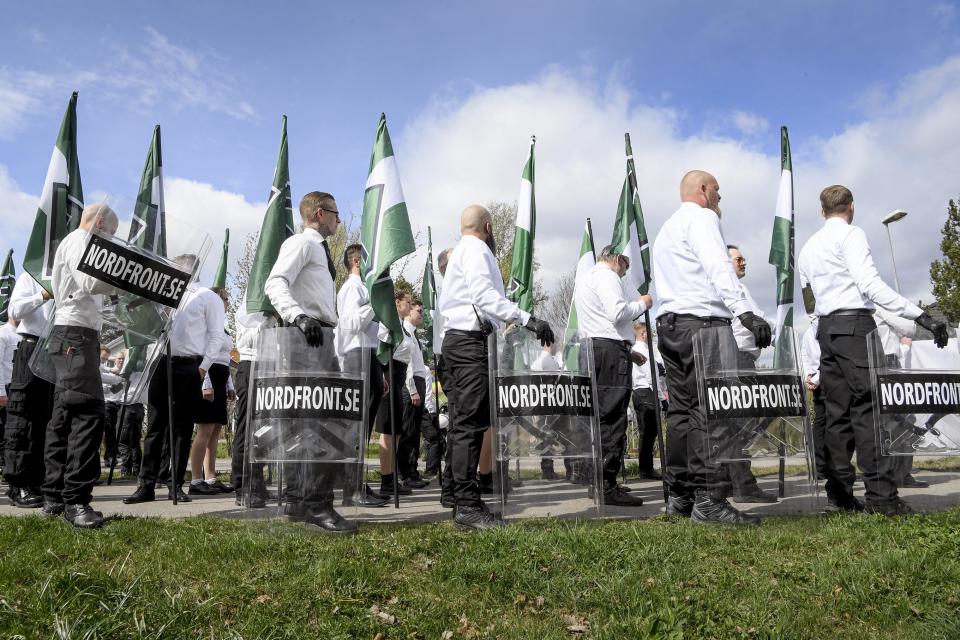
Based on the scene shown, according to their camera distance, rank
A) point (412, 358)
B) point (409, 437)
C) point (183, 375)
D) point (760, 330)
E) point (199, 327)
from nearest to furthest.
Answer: point (760, 330) → point (183, 375) → point (199, 327) → point (412, 358) → point (409, 437)

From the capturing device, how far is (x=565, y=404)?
5.54 metres

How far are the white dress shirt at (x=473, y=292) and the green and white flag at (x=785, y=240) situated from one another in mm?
4392

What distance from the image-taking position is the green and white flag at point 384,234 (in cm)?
661

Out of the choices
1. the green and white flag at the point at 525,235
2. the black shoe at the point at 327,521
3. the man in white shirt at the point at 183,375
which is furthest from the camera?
the green and white flag at the point at 525,235

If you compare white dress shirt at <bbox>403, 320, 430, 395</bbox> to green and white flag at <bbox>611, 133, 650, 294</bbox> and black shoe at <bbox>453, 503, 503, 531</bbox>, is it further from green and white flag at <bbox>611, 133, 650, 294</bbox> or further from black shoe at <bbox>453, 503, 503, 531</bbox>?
black shoe at <bbox>453, 503, 503, 531</bbox>

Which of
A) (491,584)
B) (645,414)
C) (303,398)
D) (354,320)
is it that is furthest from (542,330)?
(645,414)

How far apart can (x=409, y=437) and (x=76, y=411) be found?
4853 mm

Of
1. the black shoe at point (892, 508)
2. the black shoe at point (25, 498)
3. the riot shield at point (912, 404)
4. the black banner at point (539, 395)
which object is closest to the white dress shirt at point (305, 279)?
the black banner at point (539, 395)

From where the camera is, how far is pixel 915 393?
5.61 meters

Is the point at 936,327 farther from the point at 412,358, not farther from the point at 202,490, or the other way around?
the point at 202,490

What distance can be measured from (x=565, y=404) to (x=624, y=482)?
3.64 meters

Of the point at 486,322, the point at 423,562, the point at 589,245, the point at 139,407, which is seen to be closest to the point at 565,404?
the point at 486,322

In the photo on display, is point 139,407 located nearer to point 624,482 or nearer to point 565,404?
point 624,482

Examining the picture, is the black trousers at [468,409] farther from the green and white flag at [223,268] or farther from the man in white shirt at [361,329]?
the green and white flag at [223,268]
